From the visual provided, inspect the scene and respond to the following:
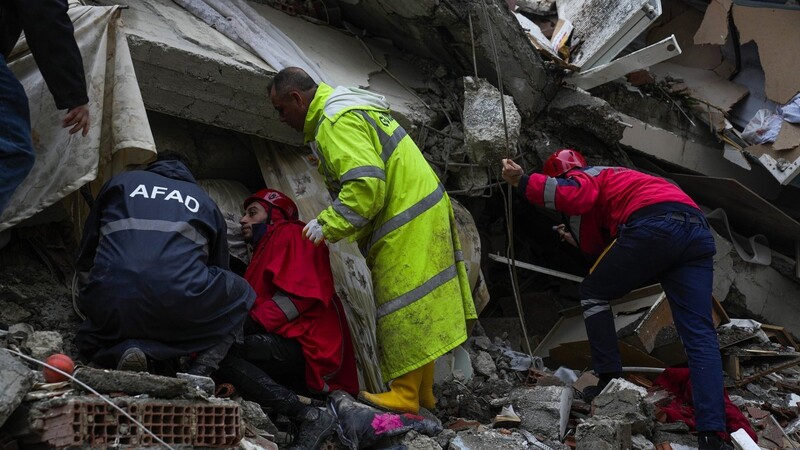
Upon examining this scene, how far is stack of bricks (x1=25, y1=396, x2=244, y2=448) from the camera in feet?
9.10

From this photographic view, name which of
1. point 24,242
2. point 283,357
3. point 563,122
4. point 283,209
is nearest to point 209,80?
point 283,209

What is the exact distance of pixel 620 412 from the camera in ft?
15.4

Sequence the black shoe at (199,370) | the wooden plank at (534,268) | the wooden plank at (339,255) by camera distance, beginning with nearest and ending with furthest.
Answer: the black shoe at (199,370), the wooden plank at (339,255), the wooden plank at (534,268)

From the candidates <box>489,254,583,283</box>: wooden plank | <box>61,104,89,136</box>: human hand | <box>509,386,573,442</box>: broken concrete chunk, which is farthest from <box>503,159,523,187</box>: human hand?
<box>61,104,89,136</box>: human hand

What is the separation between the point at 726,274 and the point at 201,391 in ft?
15.7

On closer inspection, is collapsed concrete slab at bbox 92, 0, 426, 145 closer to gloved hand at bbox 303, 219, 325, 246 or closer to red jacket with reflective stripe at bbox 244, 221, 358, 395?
red jacket with reflective stripe at bbox 244, 221, 358, 395

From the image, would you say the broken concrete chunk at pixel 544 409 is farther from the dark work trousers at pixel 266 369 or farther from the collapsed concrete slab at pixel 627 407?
the dark work trousers at pixel 266 369

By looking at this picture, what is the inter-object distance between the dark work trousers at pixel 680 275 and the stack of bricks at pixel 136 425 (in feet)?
7.97

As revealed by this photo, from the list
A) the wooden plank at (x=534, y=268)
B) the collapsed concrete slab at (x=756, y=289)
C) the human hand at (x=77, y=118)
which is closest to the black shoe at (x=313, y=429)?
the human hand at (x=77, y=118)

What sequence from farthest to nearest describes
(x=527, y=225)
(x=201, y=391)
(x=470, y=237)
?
(x=527, y=225)
(x=470, y=237)
(x=201, y=391)

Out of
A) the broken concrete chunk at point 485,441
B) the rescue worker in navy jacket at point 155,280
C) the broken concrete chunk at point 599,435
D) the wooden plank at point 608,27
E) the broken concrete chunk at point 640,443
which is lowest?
the broken concrete chunk at point 640,443

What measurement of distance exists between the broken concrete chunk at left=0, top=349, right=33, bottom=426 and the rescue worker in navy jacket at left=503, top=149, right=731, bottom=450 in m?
2.84

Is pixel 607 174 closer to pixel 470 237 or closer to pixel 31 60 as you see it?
pixel 470 237

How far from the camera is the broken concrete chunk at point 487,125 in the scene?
18.2ft
